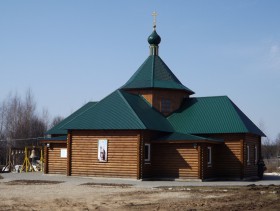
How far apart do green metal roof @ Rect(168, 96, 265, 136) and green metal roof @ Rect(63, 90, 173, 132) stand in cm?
116

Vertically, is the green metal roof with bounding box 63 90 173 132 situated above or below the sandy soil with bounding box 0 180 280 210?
above

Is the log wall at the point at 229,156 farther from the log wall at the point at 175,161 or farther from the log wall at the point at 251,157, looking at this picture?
the log wall at the point at 175,161

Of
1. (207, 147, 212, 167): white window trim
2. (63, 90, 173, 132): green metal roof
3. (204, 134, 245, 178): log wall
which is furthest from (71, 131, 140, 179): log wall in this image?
(204, 134, 245, 178): log wall

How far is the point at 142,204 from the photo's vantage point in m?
14.2

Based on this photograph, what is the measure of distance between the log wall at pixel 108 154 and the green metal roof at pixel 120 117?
48 centimetres

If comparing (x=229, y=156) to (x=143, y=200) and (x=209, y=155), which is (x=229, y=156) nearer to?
(x=209, y=155)

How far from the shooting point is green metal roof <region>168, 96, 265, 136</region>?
93.8ft

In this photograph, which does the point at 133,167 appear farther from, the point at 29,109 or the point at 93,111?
the point at 29,109

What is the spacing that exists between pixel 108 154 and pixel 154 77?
7782mm

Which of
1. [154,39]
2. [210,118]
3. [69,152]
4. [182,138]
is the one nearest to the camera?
[182,138]

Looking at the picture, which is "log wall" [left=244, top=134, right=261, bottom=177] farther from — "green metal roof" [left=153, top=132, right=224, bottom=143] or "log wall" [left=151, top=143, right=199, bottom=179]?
"log wall" [left=151, top=143, right=199, bottom=179]

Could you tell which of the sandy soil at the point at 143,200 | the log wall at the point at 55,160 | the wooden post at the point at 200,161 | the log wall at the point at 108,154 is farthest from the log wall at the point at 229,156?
the log wall at the point at 55,160

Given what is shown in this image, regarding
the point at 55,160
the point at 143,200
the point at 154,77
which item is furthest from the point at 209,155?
the point at 143,200

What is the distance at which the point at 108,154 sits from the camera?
88.1 ft
